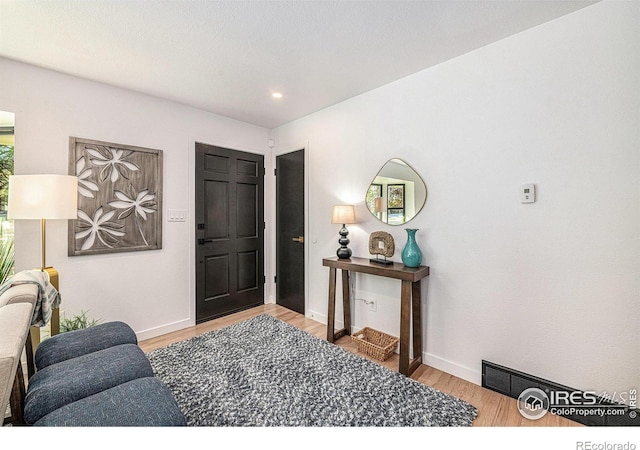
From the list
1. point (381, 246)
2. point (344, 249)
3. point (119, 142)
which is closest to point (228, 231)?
point (119, 142)

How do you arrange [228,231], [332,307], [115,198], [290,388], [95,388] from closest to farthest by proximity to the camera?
[95,388], [290,388], [115,198], [332,307], [228,231]

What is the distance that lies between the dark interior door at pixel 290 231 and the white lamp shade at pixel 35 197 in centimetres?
221

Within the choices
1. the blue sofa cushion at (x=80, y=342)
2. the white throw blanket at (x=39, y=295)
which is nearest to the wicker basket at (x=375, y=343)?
the blue sofa cushion at (x=80, y=342)

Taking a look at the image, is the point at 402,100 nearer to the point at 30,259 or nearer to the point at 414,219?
the point at 414,219

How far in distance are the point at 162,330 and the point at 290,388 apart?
1762mm

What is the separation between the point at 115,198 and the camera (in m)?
2.67

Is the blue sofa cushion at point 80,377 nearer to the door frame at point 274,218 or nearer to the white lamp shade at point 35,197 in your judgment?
the white lamp shade at point 35,197

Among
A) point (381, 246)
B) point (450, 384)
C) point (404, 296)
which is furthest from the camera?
point (381, 246)

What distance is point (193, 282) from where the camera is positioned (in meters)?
3.21

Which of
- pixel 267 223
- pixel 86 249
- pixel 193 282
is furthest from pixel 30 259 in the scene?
pixel 267 223

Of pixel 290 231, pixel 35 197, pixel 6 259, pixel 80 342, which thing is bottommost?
pixel 80 342

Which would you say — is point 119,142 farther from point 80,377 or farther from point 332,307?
point 332,307

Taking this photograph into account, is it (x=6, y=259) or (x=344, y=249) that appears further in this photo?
(x=344, y=249)

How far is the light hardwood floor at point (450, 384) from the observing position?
5.59 feet
